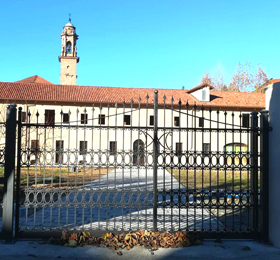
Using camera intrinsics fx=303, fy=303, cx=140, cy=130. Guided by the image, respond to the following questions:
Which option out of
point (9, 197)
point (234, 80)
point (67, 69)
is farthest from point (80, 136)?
point (234, 80)

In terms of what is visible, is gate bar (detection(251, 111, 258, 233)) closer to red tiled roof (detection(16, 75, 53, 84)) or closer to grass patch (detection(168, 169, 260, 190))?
grass patch (detection(168, 169, 260, 190))

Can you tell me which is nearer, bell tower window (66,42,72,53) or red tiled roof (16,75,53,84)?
bell tower window (66,42,72,53)

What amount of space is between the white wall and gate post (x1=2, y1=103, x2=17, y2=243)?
4.32 m

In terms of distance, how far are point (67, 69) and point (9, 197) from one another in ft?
120

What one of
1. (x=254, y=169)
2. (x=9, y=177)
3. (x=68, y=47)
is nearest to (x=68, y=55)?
(x=68, y=47)

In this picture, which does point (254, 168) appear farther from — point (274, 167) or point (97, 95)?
point (97, 95)

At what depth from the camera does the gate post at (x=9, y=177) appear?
5.03 m

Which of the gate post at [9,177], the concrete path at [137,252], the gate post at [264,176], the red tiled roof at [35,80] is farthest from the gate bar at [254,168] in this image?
the red tiled roof at [35,80]

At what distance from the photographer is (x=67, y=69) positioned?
39625 mm

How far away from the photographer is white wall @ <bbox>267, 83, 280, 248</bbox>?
4895 millimetres

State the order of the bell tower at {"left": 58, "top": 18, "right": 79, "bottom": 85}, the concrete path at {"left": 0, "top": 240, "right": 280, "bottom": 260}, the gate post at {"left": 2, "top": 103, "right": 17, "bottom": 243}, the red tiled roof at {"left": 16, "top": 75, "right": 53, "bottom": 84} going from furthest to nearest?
the red tiled roof at {"left": 16, "top": 75, "right": 53, "bottom": 84} → the bell tower at {"left": 58, "top": 18, "right": 79, "bottom": 85} → the gate post at {"left": 2, "top": 103, "right": 17, "bottom": 243} → the concrete path at {"left": 0, "top": 240, "right": 280, "bottom": 260}

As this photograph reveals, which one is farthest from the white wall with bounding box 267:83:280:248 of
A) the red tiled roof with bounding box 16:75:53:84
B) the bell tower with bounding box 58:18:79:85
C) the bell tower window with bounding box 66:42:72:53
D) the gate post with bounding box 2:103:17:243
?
the red tiled roof with bounding box 16:75:53:84

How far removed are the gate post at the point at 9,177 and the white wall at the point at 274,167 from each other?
4324mm

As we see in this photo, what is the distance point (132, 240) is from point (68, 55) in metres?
37.7
